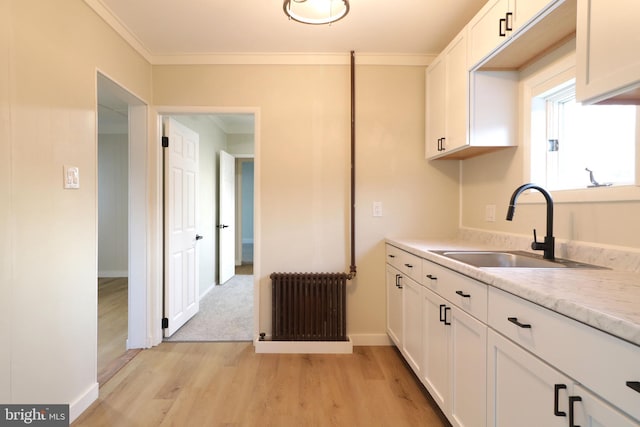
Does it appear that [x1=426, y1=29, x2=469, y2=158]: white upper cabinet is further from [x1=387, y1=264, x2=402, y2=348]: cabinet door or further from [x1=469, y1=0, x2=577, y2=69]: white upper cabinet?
[x1=387, y1=264, x2=402, y2=348]: cabinet door

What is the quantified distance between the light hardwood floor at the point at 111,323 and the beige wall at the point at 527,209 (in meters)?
3.02

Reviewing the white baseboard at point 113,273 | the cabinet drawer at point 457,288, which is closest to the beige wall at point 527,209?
the cabinet drawer at point 457,288

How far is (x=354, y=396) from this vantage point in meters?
1.90

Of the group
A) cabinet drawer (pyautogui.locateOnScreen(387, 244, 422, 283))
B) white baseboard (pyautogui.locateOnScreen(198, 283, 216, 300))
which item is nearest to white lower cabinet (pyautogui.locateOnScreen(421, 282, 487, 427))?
cabinet drawer (pyautogui.locateOnScreen(387, 244, 422, 283))

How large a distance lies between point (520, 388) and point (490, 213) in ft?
4.73

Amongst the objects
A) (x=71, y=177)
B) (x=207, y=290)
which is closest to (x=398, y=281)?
(x=71, y=177)

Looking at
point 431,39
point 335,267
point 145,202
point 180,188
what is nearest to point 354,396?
point 335,267

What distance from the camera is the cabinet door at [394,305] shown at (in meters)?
2.25

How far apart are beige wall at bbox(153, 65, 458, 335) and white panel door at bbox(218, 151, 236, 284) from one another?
2.06 meters

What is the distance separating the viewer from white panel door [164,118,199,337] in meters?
2.67

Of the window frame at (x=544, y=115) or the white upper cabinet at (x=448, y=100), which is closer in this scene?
the window frame at (x=544, y=115)

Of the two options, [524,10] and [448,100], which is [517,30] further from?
[448,100]

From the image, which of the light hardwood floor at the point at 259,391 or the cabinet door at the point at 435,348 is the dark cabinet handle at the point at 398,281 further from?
the light hardwood floor at the point at 259,391

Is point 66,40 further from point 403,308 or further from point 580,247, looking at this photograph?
point 580,247
